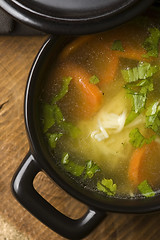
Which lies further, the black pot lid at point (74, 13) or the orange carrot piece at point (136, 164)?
the orange carrot piece at point (136, 164)

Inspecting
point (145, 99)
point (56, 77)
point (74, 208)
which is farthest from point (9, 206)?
point (145, 99)

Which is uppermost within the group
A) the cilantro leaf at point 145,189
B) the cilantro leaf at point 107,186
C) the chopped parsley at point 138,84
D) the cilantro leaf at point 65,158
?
the chopped parsley at point 138,84

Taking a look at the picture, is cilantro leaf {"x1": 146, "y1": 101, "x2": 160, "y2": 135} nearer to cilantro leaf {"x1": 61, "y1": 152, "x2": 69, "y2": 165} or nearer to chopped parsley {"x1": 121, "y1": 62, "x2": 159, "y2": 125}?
chopped parsley {"x1": 121, "y1": 62, "x2": 159, "y2": 125}

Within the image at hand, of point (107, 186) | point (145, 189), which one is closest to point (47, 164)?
point (107, 186)

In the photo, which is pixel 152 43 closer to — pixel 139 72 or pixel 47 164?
pixel 139 72

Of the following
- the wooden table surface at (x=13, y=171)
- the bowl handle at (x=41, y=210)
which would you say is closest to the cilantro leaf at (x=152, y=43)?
the wooden table surface at (x=13, y=171)

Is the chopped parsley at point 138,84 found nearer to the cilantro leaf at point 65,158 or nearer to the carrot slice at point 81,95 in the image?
the carrot slice at point 81,95
